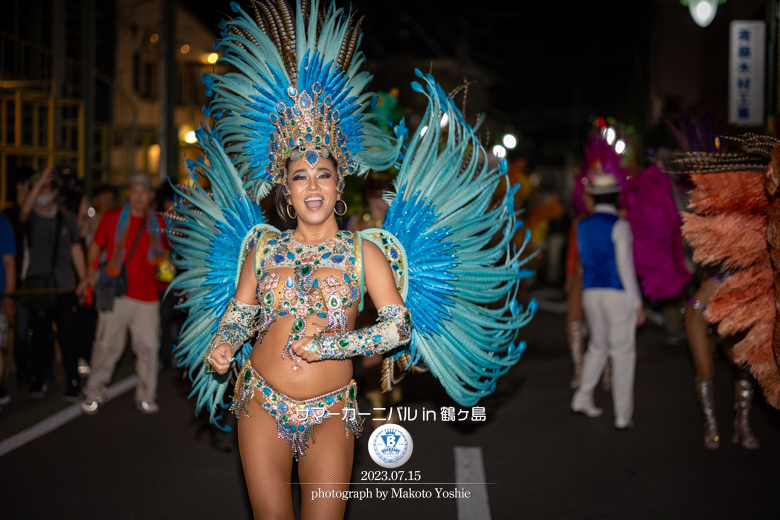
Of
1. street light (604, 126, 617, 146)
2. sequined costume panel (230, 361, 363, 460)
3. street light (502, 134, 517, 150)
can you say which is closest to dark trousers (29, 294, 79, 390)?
sequined costume panel (230, 361, 363, 460)

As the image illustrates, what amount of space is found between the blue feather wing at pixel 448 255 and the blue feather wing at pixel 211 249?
0.75 meters

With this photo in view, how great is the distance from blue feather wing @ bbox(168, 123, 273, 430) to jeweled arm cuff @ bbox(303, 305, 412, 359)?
2.79ft

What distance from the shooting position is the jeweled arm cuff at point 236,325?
3029mm

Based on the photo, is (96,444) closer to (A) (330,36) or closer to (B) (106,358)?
(B) (106,358)

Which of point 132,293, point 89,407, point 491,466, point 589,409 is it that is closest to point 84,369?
point 89,407

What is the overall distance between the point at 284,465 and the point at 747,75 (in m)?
12.5

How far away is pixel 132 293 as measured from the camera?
6.70m

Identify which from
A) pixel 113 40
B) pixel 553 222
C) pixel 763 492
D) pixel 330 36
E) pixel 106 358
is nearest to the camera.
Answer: pixel 330 36

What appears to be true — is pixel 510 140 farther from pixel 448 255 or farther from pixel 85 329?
pixel 448 255

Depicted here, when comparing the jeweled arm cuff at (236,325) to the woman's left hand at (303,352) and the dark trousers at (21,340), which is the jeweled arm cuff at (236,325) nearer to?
the woman's left hand at (303,352)

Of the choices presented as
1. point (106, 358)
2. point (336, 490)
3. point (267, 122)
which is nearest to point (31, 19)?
point (106, 358)

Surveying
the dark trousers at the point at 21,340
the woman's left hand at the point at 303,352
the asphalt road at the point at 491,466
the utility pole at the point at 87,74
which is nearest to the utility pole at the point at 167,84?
the utility pole at the point at 87,74

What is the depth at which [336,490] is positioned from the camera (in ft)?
9.75

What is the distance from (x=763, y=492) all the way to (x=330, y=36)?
4037 mm
